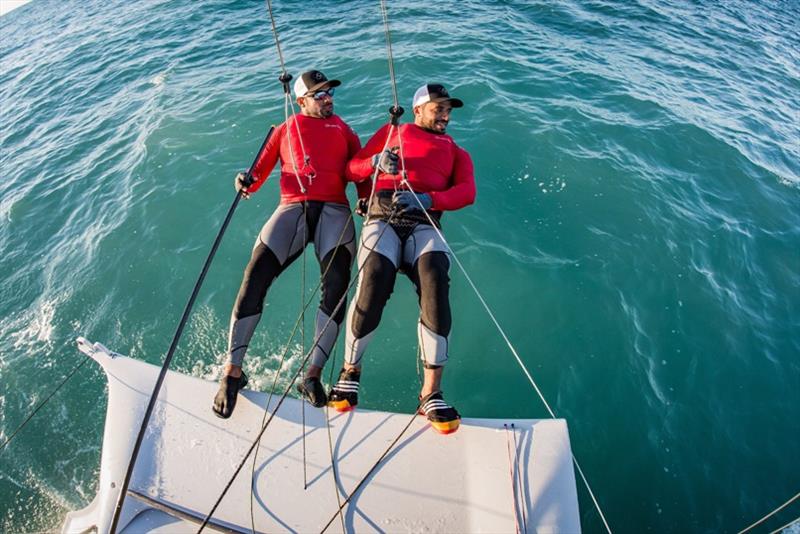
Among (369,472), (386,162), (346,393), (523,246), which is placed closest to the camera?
(369,472)

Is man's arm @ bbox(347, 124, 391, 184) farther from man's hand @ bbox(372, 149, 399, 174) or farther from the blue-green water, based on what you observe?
the blue-green water

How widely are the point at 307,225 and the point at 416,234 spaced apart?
3.87 feet

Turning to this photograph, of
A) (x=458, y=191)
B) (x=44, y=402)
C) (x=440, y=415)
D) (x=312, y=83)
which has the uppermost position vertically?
(x=312, y=83)

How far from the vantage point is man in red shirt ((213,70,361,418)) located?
12.3 ft

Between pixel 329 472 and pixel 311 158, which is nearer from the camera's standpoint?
pixel 329 472

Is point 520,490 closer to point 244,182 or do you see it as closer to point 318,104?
point 244,182

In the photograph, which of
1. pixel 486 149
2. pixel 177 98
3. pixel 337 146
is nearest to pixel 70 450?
pixel 337 146

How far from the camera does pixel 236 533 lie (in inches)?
119

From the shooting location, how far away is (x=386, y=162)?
13.5ft

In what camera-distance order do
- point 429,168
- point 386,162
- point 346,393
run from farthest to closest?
point 429,168 → point 386,162 → point 346,393

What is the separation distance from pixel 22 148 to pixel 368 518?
12220 millimetres

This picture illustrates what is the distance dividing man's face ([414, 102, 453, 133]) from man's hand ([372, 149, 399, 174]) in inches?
28.0

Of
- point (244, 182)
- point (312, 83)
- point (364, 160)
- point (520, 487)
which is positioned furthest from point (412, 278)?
point (312, 83)

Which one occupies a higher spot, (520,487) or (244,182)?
(244,182)
